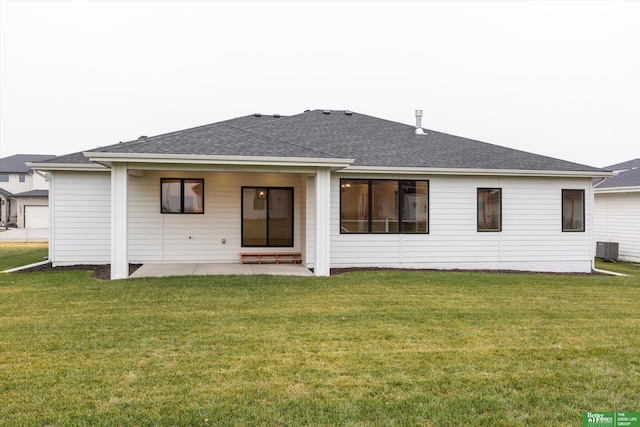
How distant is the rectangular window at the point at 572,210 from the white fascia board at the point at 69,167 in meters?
13.0

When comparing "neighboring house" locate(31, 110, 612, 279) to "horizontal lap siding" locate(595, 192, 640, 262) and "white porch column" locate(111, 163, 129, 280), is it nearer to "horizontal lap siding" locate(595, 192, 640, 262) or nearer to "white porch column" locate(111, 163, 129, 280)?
"white porch column" locate(111, 163, 129, 280)

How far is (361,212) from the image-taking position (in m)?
12.0

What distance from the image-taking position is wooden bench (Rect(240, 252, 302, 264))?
40.4ft

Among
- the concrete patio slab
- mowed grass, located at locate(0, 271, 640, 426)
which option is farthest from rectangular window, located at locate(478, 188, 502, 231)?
the concrete patio slab

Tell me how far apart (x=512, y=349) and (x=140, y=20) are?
20.9m

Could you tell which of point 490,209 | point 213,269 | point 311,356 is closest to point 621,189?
point 490,209

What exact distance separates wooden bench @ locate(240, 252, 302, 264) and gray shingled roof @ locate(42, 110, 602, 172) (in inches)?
122

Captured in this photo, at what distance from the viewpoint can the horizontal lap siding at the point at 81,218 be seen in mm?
12016

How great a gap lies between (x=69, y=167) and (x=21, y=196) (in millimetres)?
33563

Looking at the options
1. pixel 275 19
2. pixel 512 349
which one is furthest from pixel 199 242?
pixel 275 19

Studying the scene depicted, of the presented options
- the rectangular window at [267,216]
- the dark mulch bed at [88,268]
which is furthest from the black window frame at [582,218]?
the dark mulch bed at [88,268]

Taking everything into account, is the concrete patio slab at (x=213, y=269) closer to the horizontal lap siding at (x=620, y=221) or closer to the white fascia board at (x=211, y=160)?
the white fascia board at (x=211, y=160)

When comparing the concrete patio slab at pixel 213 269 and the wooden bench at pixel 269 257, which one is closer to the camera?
the concrete patio slab at pixel 213 269

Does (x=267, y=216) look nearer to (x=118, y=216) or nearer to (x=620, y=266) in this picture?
(x=118, y=216)
